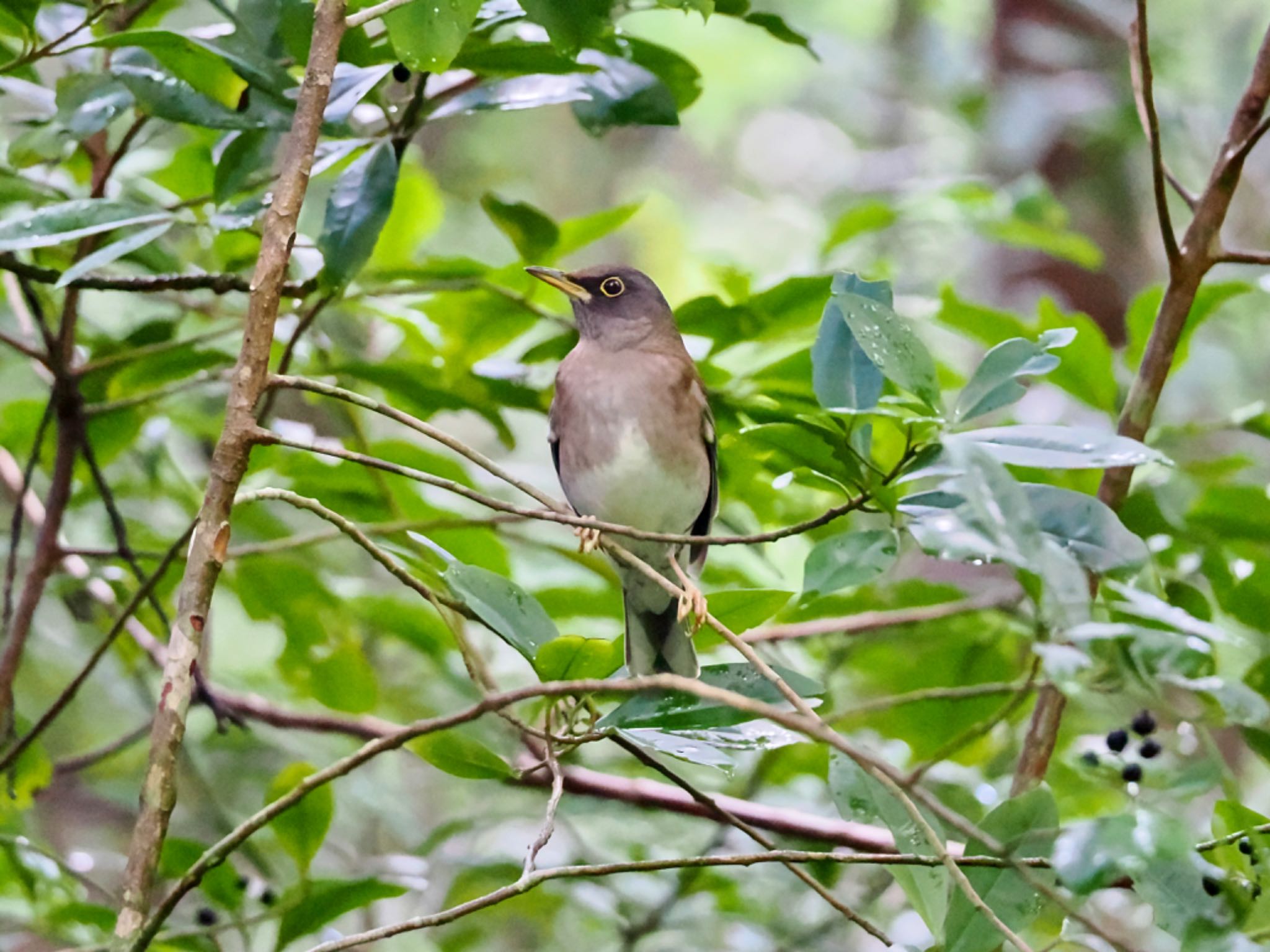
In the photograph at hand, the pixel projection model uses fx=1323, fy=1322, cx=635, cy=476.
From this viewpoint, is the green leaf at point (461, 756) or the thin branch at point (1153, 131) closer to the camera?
the green leaf at point (461, 756)

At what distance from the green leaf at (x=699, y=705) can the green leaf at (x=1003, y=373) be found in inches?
18.1

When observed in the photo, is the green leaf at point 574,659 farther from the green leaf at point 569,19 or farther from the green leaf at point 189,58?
the green leaf at point 189,58

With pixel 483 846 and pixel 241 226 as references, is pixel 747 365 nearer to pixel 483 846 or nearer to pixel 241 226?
pixel 241 226

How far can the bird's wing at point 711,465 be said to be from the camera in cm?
342

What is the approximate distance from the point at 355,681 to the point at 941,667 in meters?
1.57

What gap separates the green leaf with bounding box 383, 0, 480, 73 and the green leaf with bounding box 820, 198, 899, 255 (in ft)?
5.67

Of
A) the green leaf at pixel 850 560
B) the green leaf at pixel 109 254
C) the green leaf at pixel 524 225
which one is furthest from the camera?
the green leaf at pixel 524 225

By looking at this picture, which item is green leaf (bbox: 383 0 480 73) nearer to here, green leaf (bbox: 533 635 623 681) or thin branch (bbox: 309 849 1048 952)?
green leaf (bbox: 533 635 623 681)

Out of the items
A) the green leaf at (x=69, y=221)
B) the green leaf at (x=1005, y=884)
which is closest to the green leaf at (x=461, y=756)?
the green leaf at (x=1005, y=884)

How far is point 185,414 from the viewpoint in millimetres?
3395

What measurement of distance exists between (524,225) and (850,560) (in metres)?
1.38

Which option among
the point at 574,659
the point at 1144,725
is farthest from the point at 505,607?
the point at 1144,725

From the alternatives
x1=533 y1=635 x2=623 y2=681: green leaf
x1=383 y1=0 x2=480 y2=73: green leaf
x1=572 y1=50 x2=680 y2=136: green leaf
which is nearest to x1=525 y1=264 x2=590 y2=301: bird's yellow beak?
x1=572 y1=50 x2=680 y2=136: green leaf

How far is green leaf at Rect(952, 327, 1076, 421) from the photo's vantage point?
175 centimetres
